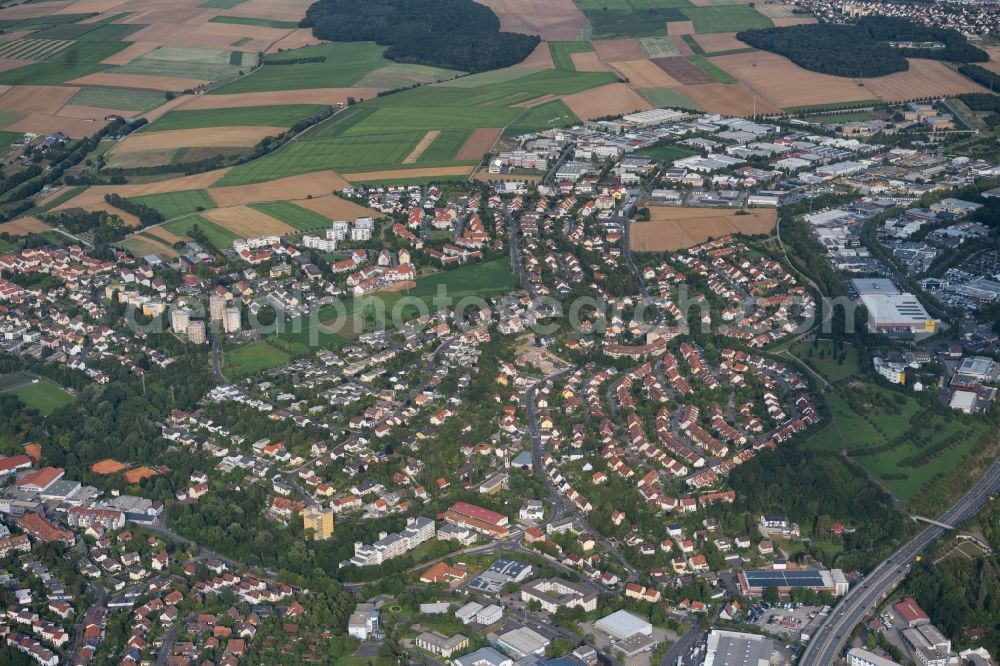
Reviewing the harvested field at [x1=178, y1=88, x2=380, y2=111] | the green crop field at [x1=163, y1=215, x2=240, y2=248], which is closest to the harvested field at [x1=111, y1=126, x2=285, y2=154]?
the harvested field at [x1=178, y1=88, x2=380, y2=111]

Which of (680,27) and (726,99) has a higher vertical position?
(680,27)

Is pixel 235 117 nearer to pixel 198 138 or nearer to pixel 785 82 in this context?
pixel 198 138

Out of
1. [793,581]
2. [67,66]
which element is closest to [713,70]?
[67,66]

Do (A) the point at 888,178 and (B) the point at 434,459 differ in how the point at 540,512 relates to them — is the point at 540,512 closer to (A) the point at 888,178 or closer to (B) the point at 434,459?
(B) the point at 434,459

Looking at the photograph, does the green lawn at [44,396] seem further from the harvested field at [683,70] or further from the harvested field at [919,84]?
the harvested field at [919,84]

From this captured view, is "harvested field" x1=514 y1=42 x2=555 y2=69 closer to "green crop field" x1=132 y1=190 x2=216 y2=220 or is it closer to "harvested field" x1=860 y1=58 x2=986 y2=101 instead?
"harvested field" x1=860 y1=58 x2=986 y2=101

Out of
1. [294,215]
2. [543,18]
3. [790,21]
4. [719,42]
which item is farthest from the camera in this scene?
[543,18]

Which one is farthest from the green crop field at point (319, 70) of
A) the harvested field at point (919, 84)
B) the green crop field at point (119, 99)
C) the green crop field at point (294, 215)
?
the harvested field at point (919, 84)
